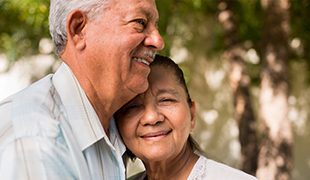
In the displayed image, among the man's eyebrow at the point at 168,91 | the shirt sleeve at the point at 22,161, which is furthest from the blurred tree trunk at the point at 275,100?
the shirt sleeve at the point at 22,161

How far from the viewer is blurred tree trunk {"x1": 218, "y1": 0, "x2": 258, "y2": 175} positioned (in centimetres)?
666

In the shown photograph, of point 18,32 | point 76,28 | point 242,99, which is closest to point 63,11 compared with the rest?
point 76,28

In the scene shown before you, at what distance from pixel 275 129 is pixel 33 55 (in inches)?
126

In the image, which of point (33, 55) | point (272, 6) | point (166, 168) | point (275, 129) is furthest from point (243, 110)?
point (166, 168)

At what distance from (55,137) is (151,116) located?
0.56 meters

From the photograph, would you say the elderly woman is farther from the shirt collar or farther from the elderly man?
the shirt collar

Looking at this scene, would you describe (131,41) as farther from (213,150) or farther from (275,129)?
(213,150)

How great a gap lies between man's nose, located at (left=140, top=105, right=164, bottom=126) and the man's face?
6.8 inches

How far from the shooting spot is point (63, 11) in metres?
1.87

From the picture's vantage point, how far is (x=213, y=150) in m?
9.71

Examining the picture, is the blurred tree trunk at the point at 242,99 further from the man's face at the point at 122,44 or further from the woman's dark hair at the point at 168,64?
the man's face at the point at 122,44

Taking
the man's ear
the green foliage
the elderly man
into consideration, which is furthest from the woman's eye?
the green foliage

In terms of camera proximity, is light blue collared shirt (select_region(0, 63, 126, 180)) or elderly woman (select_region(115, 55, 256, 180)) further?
elderly woman (select_region(115, 55, 256, 180))

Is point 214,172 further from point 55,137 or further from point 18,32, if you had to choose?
point 18,32
